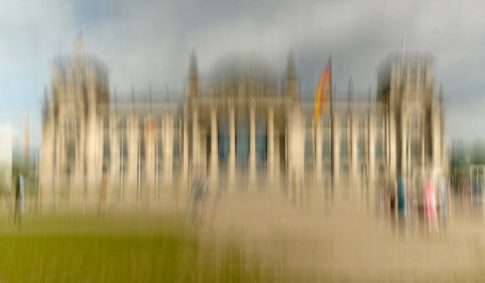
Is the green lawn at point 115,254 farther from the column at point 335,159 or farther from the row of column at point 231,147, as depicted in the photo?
the row of column at point 231,147

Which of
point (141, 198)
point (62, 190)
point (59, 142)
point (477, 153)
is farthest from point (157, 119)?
point (477, 153)

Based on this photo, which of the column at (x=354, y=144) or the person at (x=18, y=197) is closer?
the person at (x=18, y=197)

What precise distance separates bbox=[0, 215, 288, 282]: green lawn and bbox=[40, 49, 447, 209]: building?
1.90 m

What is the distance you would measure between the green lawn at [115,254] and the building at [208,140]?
190 cm

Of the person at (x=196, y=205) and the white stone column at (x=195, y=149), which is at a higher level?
the white stone column at (x=195, y=149)

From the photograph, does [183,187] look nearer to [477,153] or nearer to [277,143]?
[477,153]

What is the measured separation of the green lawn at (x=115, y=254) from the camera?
3064 millimetres

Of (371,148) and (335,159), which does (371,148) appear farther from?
(335,159)

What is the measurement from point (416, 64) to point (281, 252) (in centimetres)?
380

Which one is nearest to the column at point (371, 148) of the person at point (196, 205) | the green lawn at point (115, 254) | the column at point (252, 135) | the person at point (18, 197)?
the column at point (252, 135)

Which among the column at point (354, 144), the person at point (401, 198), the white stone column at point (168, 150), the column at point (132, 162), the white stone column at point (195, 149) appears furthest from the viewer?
the column at point (354, 144)

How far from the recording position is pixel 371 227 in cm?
448

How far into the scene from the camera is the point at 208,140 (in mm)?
15820

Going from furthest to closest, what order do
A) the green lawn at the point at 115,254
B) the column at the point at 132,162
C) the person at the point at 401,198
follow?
the column at the point at 132,162
the person at the point at 401,198
the green lawn at the point at 115,254
